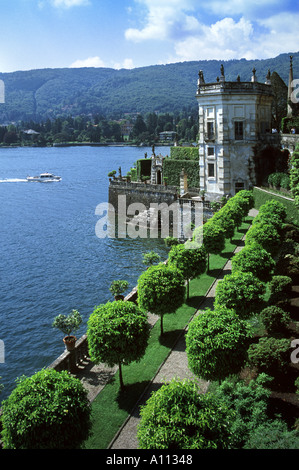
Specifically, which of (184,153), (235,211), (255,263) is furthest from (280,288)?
(184,153)

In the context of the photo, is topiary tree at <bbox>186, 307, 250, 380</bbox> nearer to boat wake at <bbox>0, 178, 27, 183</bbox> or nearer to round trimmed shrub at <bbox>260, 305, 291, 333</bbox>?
round trimmed shrub at <bbox>260, 305, 291, 333</bbox>

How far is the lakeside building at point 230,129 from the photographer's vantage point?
5381 cm

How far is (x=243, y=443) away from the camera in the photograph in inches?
584

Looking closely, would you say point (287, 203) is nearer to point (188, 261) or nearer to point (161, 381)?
point (188, 261)

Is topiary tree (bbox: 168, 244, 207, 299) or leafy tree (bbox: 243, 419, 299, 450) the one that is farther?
topiary tree (bbox: 168, 244, 207, 299)

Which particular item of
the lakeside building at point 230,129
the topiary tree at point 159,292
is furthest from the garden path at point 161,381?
the lakeside building at point 230,129

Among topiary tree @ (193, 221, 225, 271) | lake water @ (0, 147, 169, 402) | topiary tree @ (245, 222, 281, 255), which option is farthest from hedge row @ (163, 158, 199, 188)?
topiary tree @ (245, 222, 281, 255)

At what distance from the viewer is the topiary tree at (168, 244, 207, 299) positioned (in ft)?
97.9

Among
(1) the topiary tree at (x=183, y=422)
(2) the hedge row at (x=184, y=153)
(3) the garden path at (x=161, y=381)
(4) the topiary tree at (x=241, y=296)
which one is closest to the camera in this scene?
(1) the topiary tree at (x=183, y=422)

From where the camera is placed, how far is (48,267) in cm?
4850

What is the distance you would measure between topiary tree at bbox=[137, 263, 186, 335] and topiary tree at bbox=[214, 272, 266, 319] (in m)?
2.52

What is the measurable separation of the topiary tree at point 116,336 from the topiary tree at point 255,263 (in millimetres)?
9251

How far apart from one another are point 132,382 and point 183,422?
9084 mm

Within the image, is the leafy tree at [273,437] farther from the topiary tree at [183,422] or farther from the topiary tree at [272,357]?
the topiary tree at [272,357]
